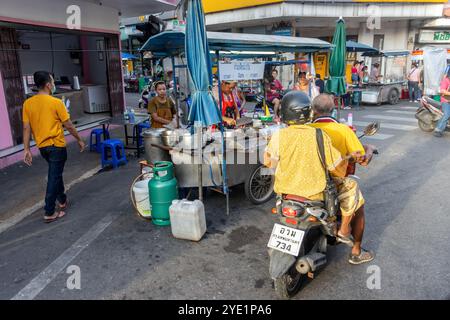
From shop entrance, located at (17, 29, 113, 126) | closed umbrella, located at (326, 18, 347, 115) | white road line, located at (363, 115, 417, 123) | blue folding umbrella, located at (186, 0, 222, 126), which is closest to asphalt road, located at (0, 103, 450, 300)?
blue folding umbrella, located at (186, 0, 222, 126)

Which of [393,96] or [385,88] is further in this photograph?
[393,96]

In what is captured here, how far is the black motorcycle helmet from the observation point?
299 cm

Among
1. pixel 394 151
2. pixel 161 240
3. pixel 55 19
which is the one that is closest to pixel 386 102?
pixel 394 151

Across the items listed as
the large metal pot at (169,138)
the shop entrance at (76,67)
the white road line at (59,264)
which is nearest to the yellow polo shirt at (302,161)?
the large metal pot at (169,138)

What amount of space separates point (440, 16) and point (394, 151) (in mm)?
14694

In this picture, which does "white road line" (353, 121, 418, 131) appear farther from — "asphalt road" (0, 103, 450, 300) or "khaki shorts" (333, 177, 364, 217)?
"khaki shorts" (333, 177, 364, 217)

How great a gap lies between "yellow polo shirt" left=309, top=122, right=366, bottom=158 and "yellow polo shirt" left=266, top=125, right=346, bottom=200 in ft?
0.57

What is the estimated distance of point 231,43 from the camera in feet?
16.6

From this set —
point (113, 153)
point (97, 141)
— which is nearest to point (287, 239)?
point (113, 153)

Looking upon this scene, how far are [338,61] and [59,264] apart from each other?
282 inches

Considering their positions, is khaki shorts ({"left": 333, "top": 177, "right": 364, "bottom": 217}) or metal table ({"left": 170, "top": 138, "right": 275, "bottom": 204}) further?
metal table ({"left": 170, "top": 138, "right": 275, "bottom": 204})

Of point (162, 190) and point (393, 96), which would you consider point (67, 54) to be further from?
point (393, 96)

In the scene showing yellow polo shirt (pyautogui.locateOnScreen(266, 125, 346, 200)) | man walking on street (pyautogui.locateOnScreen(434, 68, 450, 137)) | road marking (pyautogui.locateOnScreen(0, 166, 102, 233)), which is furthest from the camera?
man walking on street (pyautogui.locateOnScreen(434, 68, 450, 137))

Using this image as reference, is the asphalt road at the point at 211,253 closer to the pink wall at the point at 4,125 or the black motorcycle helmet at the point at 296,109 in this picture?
the black motorcycle helmet at the point at 296,109
